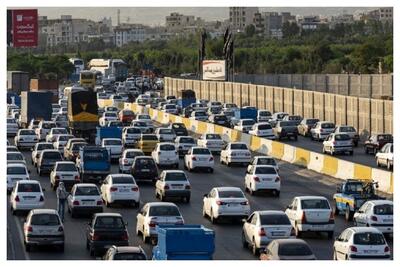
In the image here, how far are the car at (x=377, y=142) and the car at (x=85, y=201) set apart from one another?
2911 centimetres

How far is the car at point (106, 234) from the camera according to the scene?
120 feet

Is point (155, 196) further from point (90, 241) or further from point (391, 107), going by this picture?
point (391, 107)

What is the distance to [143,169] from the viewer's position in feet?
187

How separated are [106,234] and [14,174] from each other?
1756cm

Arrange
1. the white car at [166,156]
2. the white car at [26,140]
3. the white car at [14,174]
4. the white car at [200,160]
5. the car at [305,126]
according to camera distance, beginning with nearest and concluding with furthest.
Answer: the white car at [14,174] < the white car at [200,160] < the white car at [166,156] < the white car at [26,140] < the car at [305,126]

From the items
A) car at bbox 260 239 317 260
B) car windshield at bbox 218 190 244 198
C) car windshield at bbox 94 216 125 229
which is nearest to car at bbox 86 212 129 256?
car windshield at bbox 94 216 125 229

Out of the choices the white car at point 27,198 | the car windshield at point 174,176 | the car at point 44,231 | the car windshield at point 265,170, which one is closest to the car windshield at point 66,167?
the car windshield at point 174,176

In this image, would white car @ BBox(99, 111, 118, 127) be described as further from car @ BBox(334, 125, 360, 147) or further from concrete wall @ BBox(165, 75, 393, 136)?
car @ BBox(334, 125, 360, 147)

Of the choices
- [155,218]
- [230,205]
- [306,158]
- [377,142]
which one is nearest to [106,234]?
[155,218]

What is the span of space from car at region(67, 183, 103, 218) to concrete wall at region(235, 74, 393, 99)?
6847 centimetres

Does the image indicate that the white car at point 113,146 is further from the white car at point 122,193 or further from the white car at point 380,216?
the white car at point 380,216

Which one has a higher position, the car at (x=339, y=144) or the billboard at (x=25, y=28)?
the billboard at (x=25, y=28)

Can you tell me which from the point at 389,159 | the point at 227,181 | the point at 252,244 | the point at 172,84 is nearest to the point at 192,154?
the point at 227,181

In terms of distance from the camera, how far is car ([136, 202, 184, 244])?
3903 centimetres
